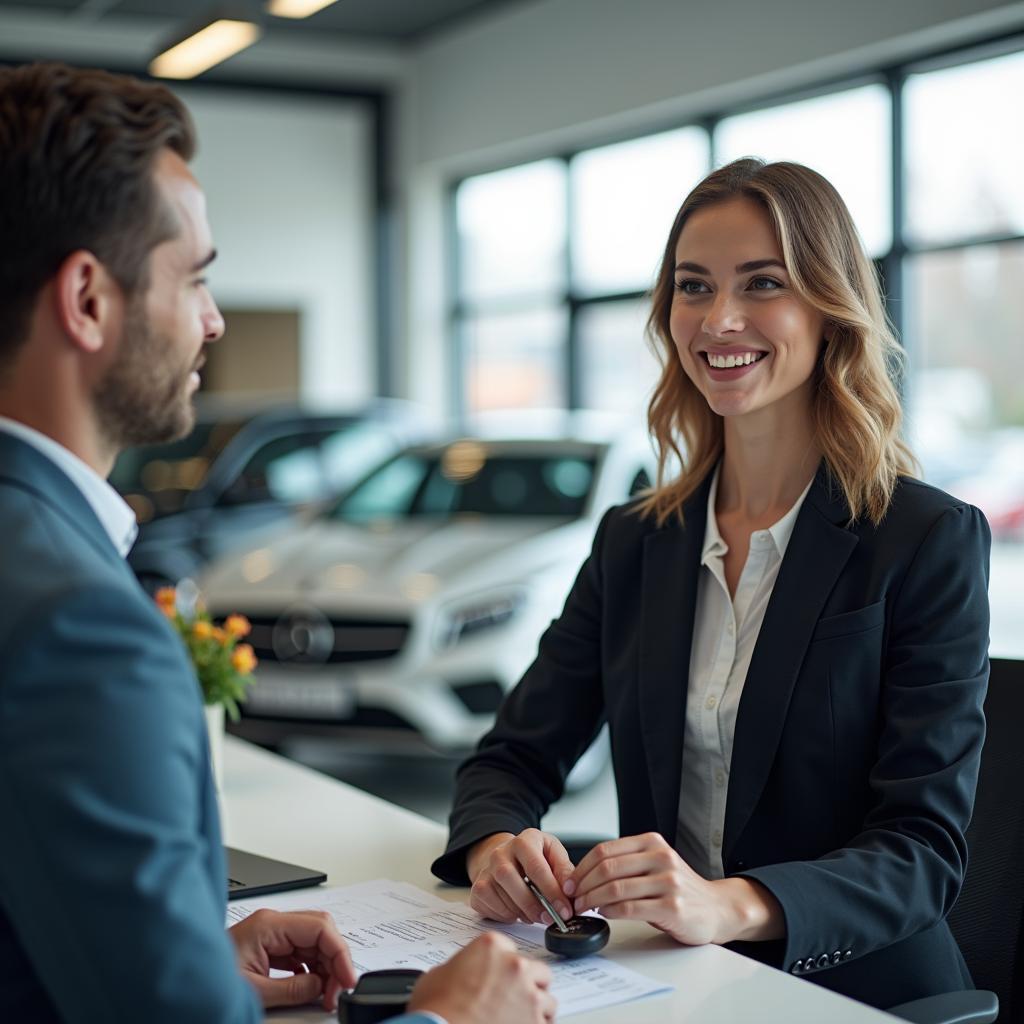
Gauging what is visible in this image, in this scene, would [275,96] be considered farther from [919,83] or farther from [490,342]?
[919,83]

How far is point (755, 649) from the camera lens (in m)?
1.92

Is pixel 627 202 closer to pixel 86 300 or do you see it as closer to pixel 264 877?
pixel 264 877

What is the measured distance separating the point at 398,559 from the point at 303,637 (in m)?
0.47

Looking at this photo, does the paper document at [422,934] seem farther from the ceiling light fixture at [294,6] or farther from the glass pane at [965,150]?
the glass pane at [965,150]

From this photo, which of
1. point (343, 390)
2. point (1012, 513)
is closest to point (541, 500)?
point (1012, 513)

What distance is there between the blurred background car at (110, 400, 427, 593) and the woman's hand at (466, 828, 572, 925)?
5.41m

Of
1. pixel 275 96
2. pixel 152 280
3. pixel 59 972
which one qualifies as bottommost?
pixel 59 972

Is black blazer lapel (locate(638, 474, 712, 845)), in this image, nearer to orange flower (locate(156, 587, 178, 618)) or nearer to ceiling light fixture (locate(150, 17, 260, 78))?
orange flower (locate(156, 587, 178, 618))

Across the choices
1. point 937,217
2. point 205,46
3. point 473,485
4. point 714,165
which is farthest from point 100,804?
point 937,217

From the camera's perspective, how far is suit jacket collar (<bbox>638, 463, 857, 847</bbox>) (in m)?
1.88

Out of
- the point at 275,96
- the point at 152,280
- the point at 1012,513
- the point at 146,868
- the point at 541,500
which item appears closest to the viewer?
the point at 146,868

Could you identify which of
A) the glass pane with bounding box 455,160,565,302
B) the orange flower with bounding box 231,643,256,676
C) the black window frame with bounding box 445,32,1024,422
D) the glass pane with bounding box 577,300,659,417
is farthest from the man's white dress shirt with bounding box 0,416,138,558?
the glass pane with bounding box 455,160,565,302

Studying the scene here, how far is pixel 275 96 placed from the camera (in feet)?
34.7

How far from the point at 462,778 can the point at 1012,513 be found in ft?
17.3
